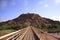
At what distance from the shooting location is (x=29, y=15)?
14938 centimetres

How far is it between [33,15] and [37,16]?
366cm

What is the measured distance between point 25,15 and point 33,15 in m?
6.95

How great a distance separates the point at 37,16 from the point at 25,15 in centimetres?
1048

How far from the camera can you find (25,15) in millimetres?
149375

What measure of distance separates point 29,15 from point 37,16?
704 cm

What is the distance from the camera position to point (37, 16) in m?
148

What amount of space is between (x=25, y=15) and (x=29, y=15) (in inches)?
137

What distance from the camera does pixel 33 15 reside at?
149250 millimetres
